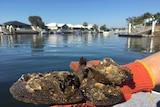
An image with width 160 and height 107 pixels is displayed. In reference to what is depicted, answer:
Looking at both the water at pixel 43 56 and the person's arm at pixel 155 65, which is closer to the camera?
the person's arm at pixel 155 65

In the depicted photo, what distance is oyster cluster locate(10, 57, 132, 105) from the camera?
154 centimetres

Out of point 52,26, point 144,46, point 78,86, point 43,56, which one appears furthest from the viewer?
point 52,26

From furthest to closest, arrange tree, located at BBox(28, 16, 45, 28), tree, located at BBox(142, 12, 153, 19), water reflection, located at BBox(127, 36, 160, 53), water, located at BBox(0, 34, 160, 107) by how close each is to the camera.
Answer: tree, located at BBox(28, 16, 45, 28) → tree, located at BBox(142, 12, 153, 19) → water reflection, located at BBox(127, 36, 160, 53) → water, located at BBox(0, 34, 160, 107)

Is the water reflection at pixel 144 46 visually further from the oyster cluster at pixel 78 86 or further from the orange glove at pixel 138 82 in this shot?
the oyster cluster at pixel 78 86

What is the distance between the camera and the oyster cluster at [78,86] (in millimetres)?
1541

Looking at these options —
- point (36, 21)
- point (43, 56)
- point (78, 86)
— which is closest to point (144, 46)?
point (43, 56)

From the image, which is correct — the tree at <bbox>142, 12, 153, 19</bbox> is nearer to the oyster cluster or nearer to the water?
the water

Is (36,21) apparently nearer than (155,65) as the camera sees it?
No

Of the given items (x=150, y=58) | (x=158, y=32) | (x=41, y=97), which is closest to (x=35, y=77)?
(x=41, y=97)

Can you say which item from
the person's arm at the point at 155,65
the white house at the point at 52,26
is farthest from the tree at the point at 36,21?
the person's arm at the point at 155,65

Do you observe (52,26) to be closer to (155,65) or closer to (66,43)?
(66,43)

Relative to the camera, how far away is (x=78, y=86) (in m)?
1.69

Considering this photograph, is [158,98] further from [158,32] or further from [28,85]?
[158,32]

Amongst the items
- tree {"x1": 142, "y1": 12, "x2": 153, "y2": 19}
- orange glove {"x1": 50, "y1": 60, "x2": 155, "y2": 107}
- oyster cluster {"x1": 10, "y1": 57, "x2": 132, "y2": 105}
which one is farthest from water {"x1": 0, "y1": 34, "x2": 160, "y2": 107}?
tree {"x1": 142, "y1": 12, "x2": 153, "y2": 19}
